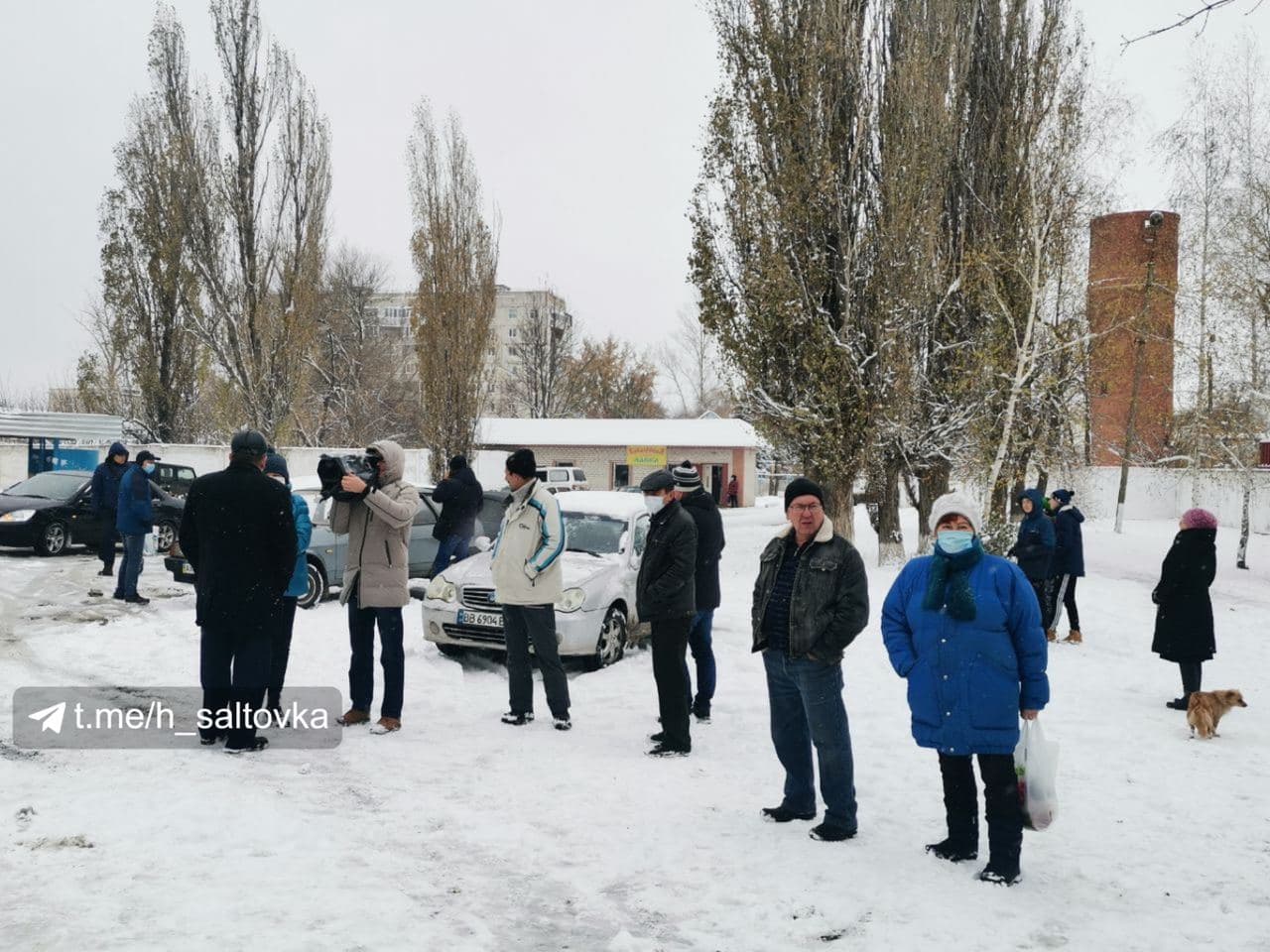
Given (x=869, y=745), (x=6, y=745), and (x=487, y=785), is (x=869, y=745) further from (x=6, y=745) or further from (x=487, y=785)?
(x=6, y=745)

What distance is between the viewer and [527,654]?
732 cm

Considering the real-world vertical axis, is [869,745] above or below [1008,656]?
below

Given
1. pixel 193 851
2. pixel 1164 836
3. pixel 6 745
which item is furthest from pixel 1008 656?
pixel 6 745

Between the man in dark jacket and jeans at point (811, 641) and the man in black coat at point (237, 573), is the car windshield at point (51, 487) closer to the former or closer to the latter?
the man in black coat at point (237, 573)

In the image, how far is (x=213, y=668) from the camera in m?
6.14

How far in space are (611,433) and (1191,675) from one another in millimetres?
42806

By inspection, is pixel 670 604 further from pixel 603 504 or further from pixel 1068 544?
pixel 1068 544

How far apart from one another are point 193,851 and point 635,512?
682cm

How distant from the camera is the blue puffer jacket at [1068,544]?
40.3ft

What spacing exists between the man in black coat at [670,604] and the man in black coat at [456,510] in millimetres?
5927

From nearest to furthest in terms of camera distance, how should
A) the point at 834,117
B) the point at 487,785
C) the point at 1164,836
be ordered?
the point at 1164,836 → the point at 487,785 → the point at 834,117

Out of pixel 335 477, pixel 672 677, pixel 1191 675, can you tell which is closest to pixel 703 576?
pixel 672 677

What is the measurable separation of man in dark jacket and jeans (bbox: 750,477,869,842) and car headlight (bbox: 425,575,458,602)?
15.5 ft

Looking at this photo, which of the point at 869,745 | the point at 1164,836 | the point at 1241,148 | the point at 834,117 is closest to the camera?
the point at 1164,836
